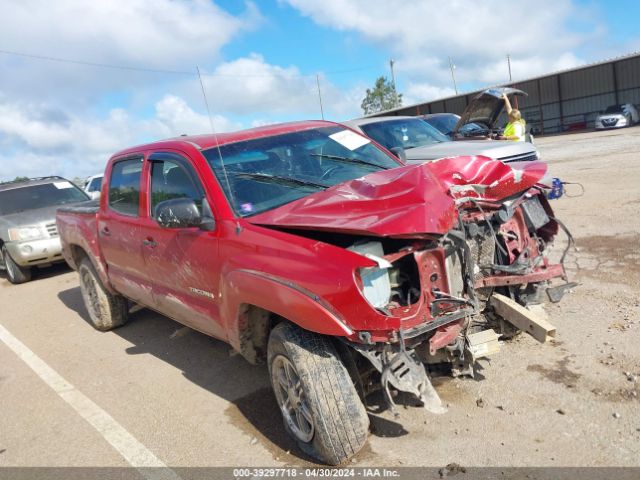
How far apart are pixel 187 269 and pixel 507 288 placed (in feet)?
7.49

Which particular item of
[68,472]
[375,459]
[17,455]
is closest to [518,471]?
[375,459]

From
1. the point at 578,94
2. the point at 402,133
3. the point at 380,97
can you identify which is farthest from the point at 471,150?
the point at 380,97

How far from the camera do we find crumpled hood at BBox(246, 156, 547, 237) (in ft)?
8.85

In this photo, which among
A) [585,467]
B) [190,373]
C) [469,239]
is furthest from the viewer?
[190,373]

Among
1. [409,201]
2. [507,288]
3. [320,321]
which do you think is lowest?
[507,288]

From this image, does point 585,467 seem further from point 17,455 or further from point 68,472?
point 17,455

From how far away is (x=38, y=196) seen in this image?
1034cm

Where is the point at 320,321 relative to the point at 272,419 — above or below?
above

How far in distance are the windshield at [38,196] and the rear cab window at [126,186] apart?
19.3 ft

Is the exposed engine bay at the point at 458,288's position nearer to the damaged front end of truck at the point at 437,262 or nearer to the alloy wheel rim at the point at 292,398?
the damaged front end of truck at the point at 437,262

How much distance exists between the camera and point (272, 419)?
11.7 feet

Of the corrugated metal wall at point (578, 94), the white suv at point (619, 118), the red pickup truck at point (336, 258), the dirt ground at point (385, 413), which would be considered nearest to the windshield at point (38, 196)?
the dirt ground at point (385, 413)

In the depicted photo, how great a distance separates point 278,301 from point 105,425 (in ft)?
6.42

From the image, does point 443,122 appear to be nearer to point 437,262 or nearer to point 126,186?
point 126,186
